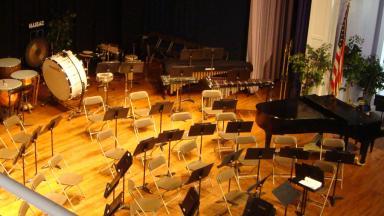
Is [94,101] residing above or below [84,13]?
below

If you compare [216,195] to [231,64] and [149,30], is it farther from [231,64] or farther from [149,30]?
[149,30]

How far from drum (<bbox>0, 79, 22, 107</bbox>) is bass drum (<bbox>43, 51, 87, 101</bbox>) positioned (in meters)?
0.80

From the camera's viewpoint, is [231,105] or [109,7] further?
[109,7]

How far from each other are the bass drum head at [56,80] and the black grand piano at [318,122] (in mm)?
4384

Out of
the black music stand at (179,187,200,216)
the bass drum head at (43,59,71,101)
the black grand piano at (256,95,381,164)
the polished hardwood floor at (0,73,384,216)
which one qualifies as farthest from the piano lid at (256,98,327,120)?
the bass drum head at (43,59,71,101)

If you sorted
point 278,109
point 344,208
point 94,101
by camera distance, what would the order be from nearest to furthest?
point 344,208
point 278,109
point 94,101

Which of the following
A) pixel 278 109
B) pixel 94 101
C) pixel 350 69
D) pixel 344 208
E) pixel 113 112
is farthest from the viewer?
pixel 350 69

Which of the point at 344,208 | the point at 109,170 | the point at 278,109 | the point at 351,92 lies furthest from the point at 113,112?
the point at 351,92

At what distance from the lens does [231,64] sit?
13.5 m

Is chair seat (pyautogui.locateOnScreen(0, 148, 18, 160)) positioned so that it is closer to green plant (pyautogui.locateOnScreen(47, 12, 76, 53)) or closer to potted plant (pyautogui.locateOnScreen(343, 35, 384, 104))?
green plant (pyautogui.locateOnScreen(47, 12, 76, 53))

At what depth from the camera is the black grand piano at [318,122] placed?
926 cm

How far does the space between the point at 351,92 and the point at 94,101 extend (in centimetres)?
689

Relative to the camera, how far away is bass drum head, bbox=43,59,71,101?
36.4ft

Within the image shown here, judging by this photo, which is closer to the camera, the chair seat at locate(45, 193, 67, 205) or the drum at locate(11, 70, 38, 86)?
the chair seat at locate(45, 193, 67, 205)
